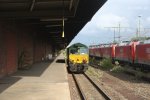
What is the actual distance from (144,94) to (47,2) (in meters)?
6.24

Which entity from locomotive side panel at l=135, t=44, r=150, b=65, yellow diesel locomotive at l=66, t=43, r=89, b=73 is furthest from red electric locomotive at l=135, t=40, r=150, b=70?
yellow diesel locomotive at l=66, t=43, r=89, b=73

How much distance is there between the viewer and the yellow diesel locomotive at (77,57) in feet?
115

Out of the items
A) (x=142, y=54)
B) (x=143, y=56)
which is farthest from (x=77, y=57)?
(x=143, y=56)

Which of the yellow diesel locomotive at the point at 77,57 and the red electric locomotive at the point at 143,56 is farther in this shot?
the yellow diesel locomotive at the point at 77,57

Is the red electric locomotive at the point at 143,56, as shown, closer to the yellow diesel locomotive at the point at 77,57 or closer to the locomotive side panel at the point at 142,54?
the locomotive side panel at the point at 142,54

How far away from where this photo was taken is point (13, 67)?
24984 mm

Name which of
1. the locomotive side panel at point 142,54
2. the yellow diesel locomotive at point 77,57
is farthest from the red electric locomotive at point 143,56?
the yellow diesel locomotive at point 77,57

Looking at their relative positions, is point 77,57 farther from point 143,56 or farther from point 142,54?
point 143,56

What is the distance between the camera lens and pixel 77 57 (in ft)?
115

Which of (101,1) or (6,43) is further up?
(101,1)

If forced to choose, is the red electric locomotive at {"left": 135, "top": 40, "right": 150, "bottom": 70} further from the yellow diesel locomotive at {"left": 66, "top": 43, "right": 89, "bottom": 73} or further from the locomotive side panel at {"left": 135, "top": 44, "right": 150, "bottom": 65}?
the yellow diesel locomotive at {"left": 66, "top": 43, "right": 89, "bottom": 73}

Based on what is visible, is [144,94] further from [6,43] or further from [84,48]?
[84,48]

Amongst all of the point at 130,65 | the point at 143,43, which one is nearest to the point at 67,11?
the point at 143,43

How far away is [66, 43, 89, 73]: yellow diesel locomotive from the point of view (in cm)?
3500
